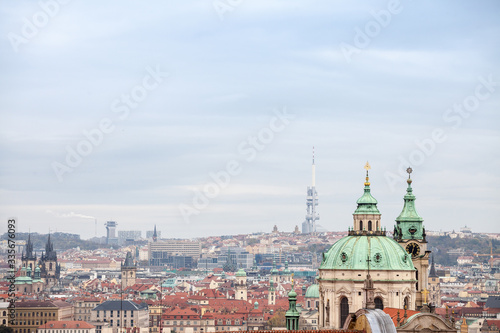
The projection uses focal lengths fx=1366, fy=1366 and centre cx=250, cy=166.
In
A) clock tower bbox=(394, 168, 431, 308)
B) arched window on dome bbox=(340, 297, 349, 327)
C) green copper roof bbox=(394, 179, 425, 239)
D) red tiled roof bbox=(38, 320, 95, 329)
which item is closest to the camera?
arched window on dome bbox=(340, 297, 349, 327)

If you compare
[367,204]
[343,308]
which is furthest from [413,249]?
[343,308]

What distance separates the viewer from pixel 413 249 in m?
74.8

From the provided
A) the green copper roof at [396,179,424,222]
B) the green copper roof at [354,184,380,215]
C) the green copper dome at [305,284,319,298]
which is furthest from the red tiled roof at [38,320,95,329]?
the green copper roof at [354,184,380,215]

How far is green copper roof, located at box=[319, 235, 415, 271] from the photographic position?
223ft

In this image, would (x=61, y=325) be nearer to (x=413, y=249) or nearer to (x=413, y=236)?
(x=413, y=236)

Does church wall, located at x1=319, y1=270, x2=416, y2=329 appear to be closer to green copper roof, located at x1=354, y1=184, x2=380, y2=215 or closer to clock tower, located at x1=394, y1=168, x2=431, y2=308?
green copper roof, located at x1=354, y1=184, x2=380, y2=215

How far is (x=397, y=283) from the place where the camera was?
222 feet

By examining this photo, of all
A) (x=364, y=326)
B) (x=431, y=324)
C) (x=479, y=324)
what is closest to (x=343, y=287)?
(x=431, y=324)

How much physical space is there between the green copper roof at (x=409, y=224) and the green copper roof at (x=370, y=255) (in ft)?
20.2

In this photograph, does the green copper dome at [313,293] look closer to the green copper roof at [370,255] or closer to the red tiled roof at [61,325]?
the red tiled roof at [61,325]

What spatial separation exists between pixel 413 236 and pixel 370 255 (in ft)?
26.8

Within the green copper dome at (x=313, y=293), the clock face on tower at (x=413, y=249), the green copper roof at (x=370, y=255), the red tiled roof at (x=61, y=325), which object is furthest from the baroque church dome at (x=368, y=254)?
the green copper dome at (x=313, y=293)

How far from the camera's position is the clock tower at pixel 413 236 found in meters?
74.4

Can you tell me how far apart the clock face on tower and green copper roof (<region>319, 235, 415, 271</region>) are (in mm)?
5216
